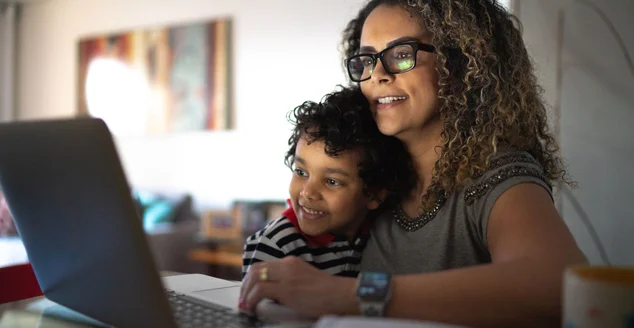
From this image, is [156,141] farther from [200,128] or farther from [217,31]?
[217,31]

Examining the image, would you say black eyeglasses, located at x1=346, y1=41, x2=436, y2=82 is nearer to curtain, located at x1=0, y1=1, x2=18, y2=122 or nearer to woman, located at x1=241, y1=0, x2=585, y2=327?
woman, located at x1=241, y1=0, x2=585, y2=327

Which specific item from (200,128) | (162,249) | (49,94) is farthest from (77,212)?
(49,94)

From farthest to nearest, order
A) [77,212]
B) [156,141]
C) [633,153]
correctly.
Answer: [156,141]
[633,153]
[77,212]

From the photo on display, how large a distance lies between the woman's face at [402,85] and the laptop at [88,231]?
1.76ft

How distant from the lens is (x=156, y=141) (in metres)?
5.36

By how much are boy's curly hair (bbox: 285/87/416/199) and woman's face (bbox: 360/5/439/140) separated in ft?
0.20

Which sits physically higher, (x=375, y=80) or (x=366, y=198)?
(x=375, y=80)

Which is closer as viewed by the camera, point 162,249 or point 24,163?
point 24,163

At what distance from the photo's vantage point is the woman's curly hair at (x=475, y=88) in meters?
1.24

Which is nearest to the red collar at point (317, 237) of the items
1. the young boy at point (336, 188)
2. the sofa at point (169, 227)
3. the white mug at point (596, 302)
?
the young boy at point (336, 188)

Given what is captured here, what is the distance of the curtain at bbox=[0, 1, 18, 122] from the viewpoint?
253 inches

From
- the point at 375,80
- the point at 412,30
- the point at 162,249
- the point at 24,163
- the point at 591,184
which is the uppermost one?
the point at 412,30

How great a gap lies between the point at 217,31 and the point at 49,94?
2.33m

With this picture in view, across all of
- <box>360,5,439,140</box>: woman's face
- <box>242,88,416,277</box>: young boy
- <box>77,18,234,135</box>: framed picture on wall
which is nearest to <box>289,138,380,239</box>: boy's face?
<box>242,88,416,277</box>: young boy
